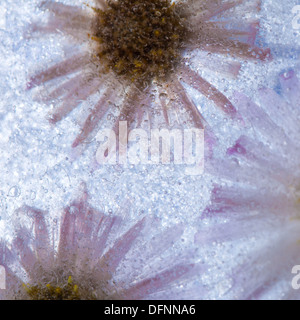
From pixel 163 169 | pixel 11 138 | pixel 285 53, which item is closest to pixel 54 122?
pixel 11 138

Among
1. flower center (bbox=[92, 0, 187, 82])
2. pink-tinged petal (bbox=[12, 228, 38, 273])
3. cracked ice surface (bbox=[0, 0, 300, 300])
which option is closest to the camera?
flower center (bbox=[92, 0, 187, 82])

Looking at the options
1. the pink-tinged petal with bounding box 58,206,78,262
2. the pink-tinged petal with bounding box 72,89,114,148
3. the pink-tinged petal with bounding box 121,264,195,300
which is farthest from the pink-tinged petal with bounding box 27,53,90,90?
the pink-tinged petal with bounding box 121,264,195,300

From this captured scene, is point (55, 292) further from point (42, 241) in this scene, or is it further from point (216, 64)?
point (216, 64)

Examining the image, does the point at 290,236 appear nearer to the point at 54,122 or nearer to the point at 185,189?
the point at 185,189

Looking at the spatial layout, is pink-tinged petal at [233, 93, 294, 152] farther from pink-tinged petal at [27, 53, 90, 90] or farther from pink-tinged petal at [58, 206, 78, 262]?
pink-tinged petal at [58, 206, 78, 262]

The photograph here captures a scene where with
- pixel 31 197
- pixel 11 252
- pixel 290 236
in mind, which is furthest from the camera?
pixel 31 197

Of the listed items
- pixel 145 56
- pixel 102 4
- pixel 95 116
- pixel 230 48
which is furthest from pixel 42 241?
pixel 230 48

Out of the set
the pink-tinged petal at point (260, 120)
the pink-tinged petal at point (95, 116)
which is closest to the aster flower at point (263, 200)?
the pink-tinged petal at point (260, 120)

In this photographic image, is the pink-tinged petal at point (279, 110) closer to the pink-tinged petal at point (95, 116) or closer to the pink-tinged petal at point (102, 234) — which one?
the pink-tinged petal at point (95, 116)
